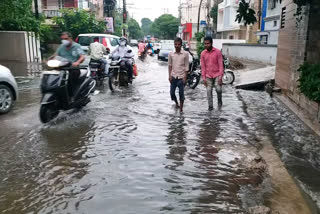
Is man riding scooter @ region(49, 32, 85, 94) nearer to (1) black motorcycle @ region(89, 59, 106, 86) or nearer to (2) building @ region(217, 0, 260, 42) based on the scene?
(1) black motorcycle @ region(89, 59, 106, 86)

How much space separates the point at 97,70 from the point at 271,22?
2282 cm

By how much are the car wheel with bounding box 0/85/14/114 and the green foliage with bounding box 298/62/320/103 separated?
6126 mm

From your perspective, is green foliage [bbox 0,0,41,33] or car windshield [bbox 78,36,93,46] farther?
car windshield [bbox 78,36,93,46]

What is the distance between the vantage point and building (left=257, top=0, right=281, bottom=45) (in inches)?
1119

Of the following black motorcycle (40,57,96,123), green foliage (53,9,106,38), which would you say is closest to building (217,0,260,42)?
green foliage (53,9,106,38)

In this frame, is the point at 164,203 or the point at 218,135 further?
the point at 218,135

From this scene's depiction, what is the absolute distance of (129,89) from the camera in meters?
11.5

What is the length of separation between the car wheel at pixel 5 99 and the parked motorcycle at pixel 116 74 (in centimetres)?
380

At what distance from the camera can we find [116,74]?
1123cm

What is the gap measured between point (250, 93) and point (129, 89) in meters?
4.05

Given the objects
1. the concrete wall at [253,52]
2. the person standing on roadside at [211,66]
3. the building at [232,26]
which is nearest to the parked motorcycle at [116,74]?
the person standing on roadside at [211,66]

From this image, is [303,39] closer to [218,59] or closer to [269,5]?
A: [218,59]

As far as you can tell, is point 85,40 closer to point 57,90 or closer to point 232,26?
point 57,90

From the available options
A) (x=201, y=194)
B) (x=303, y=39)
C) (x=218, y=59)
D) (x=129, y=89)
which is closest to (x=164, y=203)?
(x=201, y=194)
